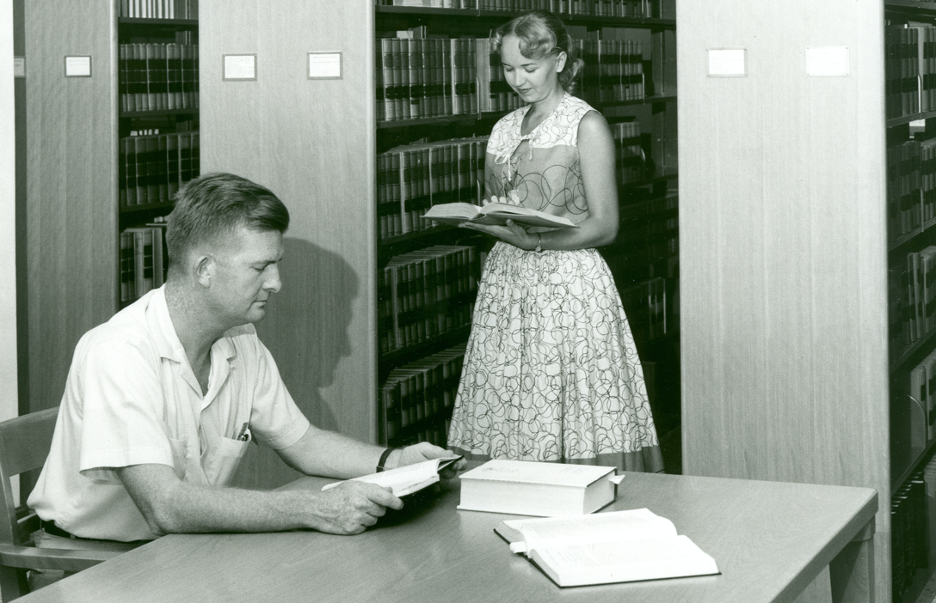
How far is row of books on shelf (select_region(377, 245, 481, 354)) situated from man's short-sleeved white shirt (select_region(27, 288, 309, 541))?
1.58m

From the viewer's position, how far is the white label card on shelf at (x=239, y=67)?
3.77 m

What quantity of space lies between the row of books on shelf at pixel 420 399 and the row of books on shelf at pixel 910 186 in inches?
64.8

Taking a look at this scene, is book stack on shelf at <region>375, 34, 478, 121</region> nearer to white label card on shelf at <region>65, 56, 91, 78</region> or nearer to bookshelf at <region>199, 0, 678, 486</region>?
bookshelf at <region>199, 0, 678, 486</region>

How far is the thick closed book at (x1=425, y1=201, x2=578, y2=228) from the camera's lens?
3.17 meters

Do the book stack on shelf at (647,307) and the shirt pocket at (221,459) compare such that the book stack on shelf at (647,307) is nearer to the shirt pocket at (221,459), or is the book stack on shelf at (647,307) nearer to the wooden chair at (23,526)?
the shirt pocket at (221,459)

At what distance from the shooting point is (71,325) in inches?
179

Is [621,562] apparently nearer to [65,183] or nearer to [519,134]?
[519,134]

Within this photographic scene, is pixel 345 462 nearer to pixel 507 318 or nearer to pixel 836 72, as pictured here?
pixel 507 318

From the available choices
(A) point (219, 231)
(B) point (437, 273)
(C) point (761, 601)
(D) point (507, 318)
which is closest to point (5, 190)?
(B) point (437, 273)

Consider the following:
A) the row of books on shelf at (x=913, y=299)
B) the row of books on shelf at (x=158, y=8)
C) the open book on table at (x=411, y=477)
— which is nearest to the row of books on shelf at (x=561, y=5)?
the row of books on shelf at (x=913, y=299)

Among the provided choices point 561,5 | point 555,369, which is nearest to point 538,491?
point 555,369

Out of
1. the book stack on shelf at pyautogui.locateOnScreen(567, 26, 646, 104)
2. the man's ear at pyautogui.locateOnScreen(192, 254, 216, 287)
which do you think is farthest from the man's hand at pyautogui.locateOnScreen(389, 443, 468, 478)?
the book stack on shelf at pyautogui.locateOnScreen(567, 26, 646, 104)

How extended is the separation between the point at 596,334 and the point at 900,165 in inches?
52.3

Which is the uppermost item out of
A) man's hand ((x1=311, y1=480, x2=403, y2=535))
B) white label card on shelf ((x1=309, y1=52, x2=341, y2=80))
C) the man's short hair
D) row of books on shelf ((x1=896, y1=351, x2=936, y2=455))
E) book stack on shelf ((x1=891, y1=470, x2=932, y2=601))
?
white label card on shelf ((x1=309, y1=52, x2=341, y2=80))
